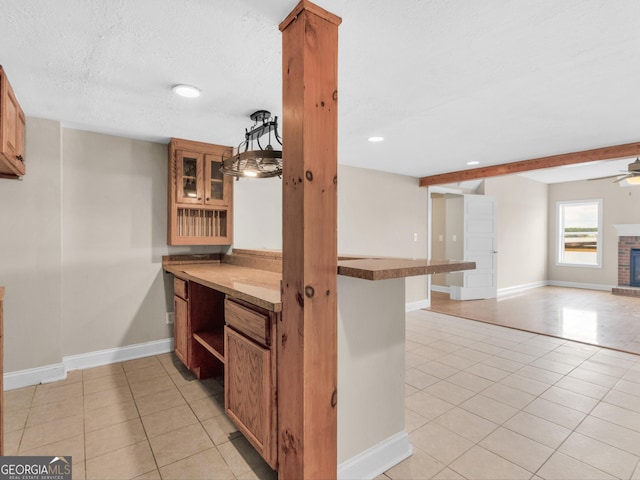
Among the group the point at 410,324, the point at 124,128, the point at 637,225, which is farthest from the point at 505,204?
the point at 124,128

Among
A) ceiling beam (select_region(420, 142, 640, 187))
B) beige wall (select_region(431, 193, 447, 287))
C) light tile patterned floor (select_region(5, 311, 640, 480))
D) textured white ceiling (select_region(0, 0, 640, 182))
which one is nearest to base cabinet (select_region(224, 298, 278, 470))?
light tile patterned floor (select_region(5, 311, 640, 480))

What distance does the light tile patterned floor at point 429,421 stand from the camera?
69.4 inches

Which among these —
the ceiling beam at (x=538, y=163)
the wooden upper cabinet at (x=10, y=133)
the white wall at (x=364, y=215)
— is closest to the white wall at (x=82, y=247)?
the wooden upper cabinet at (x=10, y=133)

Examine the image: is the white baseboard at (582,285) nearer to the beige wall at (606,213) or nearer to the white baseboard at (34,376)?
the beige wall at (606,213)

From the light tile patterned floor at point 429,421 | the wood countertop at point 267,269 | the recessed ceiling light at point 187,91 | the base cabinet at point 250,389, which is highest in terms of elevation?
the recessed ceiling light at point 187,91

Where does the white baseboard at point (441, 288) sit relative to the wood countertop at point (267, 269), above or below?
below

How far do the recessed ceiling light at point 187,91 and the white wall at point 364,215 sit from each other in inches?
55.1

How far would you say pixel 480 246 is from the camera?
620 cm

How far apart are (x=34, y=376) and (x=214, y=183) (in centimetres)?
224

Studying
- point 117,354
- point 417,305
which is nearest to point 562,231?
point 417,305

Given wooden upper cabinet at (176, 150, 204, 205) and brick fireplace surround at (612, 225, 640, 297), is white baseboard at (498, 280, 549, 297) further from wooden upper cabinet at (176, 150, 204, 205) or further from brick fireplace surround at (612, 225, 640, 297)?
wooden upper cabinet at (176, 150, 204, 205)

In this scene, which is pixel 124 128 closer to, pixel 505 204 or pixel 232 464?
pixel 232 464

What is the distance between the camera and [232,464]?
1776mm

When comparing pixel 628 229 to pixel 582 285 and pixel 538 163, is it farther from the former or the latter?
pixel 538 163
